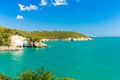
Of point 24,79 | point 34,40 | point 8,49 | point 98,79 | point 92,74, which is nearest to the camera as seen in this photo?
point 24,79

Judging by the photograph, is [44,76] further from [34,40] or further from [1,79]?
[34,40]

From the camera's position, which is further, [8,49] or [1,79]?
[8,49]

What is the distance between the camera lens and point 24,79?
2630 cm

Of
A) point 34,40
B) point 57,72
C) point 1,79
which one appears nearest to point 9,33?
point 34,40

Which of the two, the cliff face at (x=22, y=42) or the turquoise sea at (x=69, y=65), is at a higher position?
the cliff face at (x=22, y=42)

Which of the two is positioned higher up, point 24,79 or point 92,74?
point 24,79

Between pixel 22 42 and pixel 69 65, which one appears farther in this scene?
pixel 22 42

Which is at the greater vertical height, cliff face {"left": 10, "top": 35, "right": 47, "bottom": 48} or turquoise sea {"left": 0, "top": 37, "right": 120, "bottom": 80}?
cliff face {"left": 10, "top": 35, "right": 47, "bottom": 48}

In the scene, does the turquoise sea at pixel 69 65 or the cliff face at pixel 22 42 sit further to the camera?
the cliff face at pixel 22 42

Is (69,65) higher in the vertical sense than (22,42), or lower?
lower

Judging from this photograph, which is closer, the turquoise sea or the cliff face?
the turquoise sea

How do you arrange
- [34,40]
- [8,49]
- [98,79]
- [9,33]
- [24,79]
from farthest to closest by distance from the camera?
1. [34,40]
2. [9,33]
3. [8,49]
4. [98,79]
5. [24,79]

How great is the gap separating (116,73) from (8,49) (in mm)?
55767

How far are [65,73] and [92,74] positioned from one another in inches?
206
